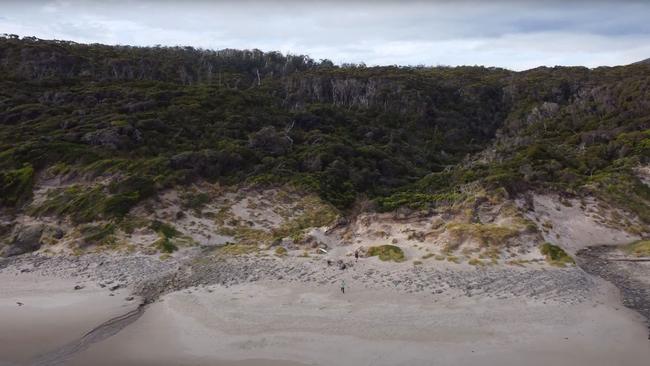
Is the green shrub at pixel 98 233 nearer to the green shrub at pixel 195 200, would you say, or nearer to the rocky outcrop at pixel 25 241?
the rocky outcrop at pixel 25 241

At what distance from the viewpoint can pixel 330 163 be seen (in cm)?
3662

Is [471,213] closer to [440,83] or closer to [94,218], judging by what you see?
[94,218]

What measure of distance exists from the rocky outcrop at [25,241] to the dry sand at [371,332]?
11.1m

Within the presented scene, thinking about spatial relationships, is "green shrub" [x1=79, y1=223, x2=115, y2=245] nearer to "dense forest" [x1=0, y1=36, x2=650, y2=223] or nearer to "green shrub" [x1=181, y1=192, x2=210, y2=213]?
"dense forest" [x1=0, y1=36, x2=650, y2=223]

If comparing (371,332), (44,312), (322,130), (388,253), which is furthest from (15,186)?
(322,130)

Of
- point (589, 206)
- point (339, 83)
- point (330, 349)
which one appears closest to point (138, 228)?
point (330, 349)

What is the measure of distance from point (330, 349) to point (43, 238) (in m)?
18.3

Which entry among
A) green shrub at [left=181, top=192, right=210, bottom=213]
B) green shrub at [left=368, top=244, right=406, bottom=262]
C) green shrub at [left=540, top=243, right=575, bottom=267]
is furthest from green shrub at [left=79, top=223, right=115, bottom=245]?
green shrub at [left=540, top=243, right=575, bottom=267]

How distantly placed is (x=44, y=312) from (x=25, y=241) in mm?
9418

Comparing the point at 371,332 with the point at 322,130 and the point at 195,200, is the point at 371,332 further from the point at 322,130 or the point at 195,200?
the point at 322,130

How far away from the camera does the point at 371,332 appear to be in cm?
1321

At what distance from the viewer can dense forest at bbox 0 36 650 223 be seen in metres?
29.6

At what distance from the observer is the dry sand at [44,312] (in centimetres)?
1300

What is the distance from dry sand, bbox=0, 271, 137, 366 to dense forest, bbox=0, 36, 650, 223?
7984 millimetres
